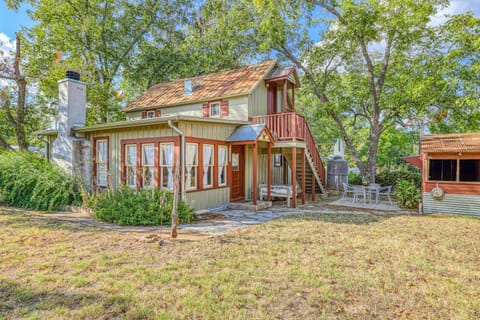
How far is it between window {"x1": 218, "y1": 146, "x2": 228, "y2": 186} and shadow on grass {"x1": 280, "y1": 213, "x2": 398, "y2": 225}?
119 inches

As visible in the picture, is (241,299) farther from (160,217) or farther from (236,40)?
(236,40)

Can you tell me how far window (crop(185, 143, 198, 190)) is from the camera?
8.87m

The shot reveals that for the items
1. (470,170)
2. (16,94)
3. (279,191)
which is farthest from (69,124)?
(470,170)

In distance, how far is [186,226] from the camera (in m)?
7.16

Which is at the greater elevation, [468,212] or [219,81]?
[219,81]

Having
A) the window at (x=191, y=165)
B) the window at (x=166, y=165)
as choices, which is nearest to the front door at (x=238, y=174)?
the window at (x=191, y=165)

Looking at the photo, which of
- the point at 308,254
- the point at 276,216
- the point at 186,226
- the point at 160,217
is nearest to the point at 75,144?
the point at 160,217

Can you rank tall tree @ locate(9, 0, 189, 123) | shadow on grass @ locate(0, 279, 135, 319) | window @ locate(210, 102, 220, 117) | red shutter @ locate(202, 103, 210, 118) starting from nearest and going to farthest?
shadow on grass @ locate(0, 279, 135, 319), window @ locate(210, 102, 220, 117), red shutter @ locate(202, 103, 210, 118), tall tree @ locate(9, 0, 189, 123)

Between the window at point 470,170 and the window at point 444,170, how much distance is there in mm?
313

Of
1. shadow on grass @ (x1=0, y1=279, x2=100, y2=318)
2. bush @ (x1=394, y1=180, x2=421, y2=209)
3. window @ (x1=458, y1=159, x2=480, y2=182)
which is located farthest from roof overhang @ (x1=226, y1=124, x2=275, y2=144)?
window @ (x1=458, y1=159, x2=480, y2=182)

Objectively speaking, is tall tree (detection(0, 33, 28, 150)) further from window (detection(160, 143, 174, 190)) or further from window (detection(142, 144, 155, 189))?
window (detection(160, 143, 174, 190))

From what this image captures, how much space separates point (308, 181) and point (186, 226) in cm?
901

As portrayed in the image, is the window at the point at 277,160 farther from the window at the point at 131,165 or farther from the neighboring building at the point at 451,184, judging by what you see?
the window at the point at 131,165

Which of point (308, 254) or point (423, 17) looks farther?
point (423, 17)
